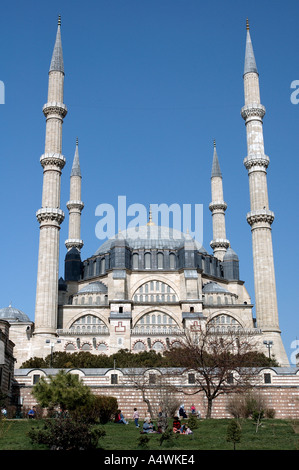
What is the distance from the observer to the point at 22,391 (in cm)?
2550

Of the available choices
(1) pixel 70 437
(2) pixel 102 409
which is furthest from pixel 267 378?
(1) pixel 70 437

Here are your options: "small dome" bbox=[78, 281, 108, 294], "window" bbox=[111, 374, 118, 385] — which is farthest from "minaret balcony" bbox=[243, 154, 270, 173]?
"window" bbox=[111, 374, 118, 385]

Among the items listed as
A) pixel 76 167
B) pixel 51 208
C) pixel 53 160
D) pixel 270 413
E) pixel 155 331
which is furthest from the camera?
pixel 76 167

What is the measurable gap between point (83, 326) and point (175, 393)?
17.0 meters

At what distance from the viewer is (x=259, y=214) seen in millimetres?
39219

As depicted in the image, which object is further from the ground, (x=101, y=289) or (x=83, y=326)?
(x=101, y=289)

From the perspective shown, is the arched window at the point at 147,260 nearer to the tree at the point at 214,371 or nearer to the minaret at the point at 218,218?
the minaret at the point at 218,218

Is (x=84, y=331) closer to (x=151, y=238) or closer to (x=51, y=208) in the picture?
(x=51, y=208)

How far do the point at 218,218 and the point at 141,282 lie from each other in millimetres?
9455

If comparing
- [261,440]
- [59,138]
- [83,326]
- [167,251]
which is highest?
[59,138]

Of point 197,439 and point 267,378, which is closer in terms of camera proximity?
point 197,439
